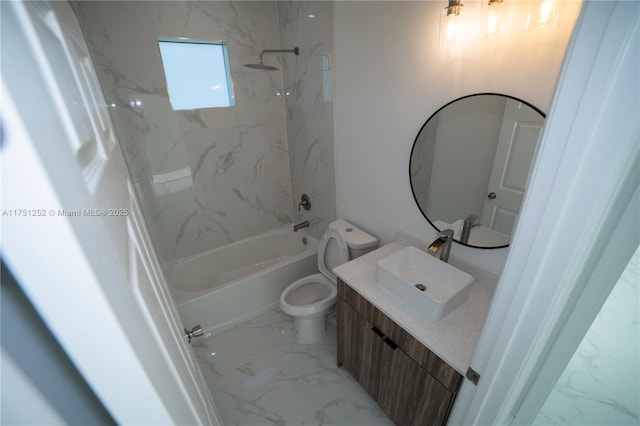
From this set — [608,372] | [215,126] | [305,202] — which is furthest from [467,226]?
[215,126]

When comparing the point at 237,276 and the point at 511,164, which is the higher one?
the point at 511,164

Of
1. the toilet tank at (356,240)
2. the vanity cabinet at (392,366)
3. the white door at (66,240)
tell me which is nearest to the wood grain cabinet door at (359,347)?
the vanity cabinet at (392,366)

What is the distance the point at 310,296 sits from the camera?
2043mm

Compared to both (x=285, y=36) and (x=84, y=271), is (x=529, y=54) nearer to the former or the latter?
(x=84, y=271)

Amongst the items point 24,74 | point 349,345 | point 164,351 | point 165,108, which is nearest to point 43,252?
point 24,74

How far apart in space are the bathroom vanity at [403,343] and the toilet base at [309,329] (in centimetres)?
35

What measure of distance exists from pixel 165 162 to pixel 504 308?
247cm

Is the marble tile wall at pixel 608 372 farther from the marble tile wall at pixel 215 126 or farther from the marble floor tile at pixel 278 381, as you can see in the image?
the marble tile wall at pixel 215 126

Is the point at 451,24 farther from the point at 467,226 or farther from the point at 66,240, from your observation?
the point at 66,240

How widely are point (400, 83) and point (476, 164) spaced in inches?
22.9

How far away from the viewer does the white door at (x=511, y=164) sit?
1017 mm

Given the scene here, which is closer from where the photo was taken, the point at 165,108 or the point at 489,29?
the point at 489,29

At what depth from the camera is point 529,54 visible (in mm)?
925

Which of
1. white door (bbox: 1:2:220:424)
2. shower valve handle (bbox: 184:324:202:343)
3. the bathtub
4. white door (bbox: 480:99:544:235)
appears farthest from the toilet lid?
white door (bbox: 1:2:220:424)
